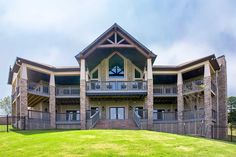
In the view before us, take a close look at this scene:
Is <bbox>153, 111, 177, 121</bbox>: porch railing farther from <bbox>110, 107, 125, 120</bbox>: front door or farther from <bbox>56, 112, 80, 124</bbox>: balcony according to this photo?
<bbox>56, 112, 80, 124</bbox>: balcony

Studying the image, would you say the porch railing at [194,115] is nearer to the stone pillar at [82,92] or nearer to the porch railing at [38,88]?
the stone pillar at [82,92]

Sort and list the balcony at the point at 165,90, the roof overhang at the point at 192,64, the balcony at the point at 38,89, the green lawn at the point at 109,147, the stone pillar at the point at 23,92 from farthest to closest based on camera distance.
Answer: the balcony at the point at 165,90 < the balcony at the point at 38,89 < the roof overhang at the point at 192,64 < the stone pillar at the point at 23,92 < the green lawn at the point at 109,147

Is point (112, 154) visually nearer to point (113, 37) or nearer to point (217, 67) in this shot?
point (113, 37)

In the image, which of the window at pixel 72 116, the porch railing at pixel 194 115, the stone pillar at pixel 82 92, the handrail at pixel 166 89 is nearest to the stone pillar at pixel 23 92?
the stone pillar at pixel 82 92

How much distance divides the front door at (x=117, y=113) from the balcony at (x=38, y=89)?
7205mm

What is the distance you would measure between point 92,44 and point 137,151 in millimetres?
19994

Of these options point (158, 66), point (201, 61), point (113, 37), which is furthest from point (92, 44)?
point (201, 61)

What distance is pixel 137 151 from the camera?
14.3 metres

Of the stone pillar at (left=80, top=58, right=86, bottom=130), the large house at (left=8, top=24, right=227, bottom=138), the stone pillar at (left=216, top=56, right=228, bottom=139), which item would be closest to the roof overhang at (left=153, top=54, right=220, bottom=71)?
the large house at (left=8, top=24, right=227, bottom=138)

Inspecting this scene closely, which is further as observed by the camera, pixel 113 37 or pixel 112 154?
pixel 113 37

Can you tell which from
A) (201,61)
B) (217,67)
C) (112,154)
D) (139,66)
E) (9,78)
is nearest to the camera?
→ (112,154)

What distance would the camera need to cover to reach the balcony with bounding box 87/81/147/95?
107 feet

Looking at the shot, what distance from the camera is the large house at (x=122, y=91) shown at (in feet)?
102

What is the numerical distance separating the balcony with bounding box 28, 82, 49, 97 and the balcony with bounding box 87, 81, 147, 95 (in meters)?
4.70
